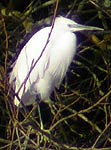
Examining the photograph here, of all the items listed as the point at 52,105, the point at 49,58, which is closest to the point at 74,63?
the point at 52,105

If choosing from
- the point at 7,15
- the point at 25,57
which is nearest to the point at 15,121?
the point at 25,57

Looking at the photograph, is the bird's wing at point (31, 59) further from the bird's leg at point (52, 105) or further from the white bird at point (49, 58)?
the bird's leg at point (52, 105)

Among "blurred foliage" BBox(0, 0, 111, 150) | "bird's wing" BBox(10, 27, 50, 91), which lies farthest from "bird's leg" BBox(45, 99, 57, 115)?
"bird's wing" BBox(10, 27, 50, 91)

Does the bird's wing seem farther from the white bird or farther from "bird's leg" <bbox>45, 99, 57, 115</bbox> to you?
"bird's leg" <bbox>45, 99, 57, 115</bbox>

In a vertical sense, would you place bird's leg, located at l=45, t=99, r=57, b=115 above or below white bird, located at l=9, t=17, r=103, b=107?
below

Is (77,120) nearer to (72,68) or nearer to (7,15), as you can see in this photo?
(72,68)

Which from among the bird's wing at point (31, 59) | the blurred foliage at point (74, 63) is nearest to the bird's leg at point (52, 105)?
the blurred foliage at point (74, 63)

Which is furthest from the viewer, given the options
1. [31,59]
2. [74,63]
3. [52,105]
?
[74,63]

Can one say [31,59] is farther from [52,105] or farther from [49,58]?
[52,105]

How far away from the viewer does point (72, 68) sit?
9.35 ft

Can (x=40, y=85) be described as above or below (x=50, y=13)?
below

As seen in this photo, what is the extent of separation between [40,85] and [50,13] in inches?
18.3

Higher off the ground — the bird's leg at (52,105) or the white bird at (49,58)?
the white bird at (49,58)

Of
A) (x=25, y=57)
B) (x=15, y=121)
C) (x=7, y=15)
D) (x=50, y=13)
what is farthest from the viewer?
(x=50, y=13)
